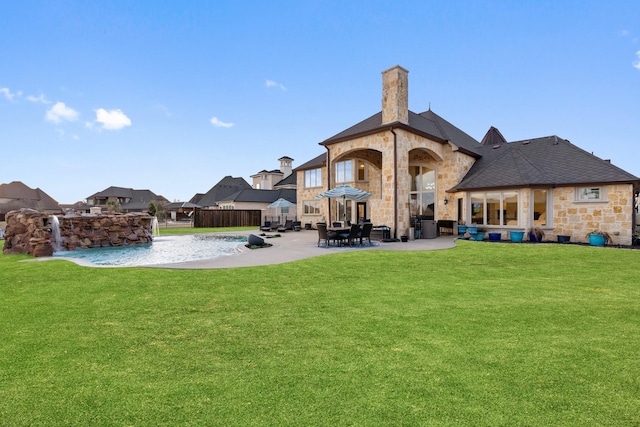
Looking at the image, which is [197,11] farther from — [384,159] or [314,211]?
[314,211]

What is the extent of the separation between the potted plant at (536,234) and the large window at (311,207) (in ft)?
46.9

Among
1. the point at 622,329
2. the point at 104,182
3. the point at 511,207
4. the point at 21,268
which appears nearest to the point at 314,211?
the point at 511,207

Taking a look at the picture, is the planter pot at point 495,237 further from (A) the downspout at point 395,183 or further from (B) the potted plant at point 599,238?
(A) the downspout at point 395,183

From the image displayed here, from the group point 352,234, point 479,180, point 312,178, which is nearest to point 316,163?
point 312,178

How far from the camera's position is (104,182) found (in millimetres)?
A: 63688

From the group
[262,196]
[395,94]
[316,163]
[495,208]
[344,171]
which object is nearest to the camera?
[395,94]

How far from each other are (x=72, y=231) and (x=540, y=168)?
2316cm

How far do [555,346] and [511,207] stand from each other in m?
14.7

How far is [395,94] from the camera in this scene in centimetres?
1634

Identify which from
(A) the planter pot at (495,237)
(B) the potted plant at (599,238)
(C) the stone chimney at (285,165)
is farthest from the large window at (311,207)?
(C) the stone chimney at (285,165)

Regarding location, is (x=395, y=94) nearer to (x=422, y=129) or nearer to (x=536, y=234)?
(x=422, y=129)

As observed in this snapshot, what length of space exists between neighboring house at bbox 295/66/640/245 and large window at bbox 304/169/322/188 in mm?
3813

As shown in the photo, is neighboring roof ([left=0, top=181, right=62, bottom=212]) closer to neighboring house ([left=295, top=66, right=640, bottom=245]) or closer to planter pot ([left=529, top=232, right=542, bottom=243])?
neighboring house ([left=295, top=66, right=640, bottom=245])

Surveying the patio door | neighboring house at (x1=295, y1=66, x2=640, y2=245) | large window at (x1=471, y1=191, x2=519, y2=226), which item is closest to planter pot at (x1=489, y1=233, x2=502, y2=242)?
neighboring house at (x1=295, y1=66, x2=640, y2=245)
